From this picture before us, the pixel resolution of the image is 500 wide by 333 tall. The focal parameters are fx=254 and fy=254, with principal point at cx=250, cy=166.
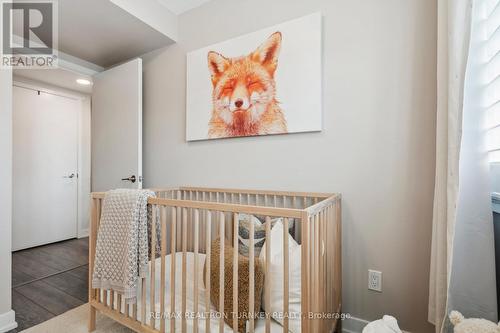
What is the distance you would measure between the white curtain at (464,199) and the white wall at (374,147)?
0.30 metres

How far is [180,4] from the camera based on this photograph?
216cm

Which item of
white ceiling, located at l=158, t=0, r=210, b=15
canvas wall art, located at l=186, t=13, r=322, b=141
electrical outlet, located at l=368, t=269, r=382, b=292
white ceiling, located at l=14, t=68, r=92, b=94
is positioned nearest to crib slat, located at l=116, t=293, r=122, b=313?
canvas wall art, located at l=186, t=13, r=322, b=141

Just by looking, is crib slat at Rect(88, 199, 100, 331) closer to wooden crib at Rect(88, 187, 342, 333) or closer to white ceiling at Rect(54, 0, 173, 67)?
wooden crib at Rect(88, 187, 342, 333)

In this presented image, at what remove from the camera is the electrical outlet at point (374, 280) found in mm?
1455

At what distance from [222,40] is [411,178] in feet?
5.45

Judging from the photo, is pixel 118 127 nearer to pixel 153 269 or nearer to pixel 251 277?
pixel 153 269

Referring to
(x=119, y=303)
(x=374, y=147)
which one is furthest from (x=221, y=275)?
(x=374, y=147)

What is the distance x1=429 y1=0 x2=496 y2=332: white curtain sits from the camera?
929mm

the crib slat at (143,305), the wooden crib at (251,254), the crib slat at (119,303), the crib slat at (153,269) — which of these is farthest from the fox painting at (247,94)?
the crib slat at (119,303)

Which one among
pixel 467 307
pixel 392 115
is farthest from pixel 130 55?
pixel 467 307

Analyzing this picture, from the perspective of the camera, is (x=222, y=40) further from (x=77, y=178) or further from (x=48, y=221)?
(x=48, y=221)

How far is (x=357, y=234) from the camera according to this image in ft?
4.97

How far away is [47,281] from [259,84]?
99.5 inches

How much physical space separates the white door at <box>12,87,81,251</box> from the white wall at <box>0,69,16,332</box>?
78.8 inches
